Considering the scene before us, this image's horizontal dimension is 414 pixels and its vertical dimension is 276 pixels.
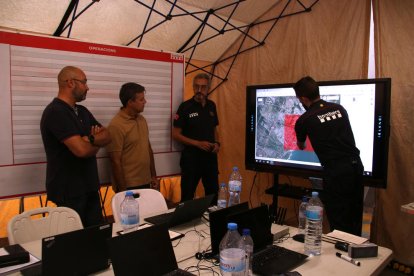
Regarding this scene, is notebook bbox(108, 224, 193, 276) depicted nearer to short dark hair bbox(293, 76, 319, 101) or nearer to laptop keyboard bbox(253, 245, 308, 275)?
laptop keyboard bbox(253, 245, 308, 275)

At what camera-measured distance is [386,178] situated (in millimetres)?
2895

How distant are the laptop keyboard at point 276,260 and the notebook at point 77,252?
0.65 meters

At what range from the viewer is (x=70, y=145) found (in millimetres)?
2311

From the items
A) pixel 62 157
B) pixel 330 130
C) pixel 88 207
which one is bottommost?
pixel 88 207

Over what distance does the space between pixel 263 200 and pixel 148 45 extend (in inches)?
90.0

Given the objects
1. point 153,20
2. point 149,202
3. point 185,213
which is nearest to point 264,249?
point 185,213

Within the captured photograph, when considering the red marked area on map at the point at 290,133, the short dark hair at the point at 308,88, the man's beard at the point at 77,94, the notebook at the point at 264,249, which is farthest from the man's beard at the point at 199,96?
the notebook at the point at 264,249

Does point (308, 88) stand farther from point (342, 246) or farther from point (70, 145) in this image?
point (70, 145)

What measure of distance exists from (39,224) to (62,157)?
0.53 meters

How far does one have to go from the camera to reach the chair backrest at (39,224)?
192cm

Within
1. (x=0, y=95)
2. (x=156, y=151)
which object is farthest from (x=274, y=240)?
(x=0, y=95)

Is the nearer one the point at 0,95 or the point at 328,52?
the point at 0,95

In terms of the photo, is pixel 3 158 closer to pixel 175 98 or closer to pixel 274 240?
pixel 175 98

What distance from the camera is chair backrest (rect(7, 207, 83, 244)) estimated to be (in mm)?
1925
